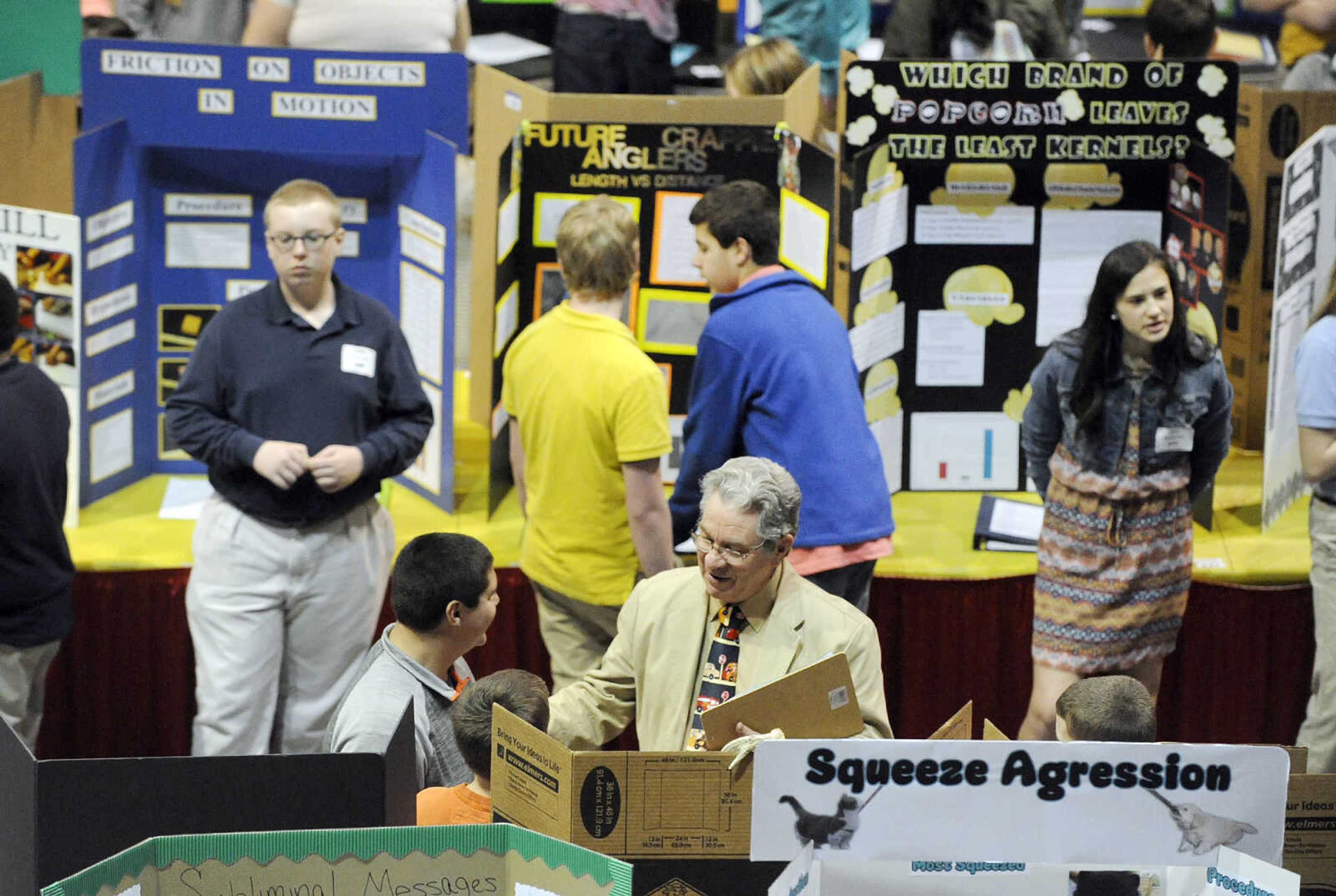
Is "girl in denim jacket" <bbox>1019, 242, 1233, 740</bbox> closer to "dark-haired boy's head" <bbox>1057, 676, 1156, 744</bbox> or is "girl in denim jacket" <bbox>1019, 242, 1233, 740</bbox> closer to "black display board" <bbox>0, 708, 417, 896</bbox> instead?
"dark-haired boy's head" <bbox>1057, 676, 1156, 744</bbox>

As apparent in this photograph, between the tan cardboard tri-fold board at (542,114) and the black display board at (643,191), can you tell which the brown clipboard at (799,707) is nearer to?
the black display board at (643,191)

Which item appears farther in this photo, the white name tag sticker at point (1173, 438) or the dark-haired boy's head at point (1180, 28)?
the dark-haired boy's head at point (1180, 28)

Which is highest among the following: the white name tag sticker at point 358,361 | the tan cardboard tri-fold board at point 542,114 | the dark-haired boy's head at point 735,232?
the tan cardboard tri-fold board at point 542,114

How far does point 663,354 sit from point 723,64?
→ 3597 millimetres

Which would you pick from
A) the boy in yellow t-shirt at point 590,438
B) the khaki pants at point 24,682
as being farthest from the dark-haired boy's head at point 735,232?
the khaki pants at point 24,682

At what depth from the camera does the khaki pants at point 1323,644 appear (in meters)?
4.33

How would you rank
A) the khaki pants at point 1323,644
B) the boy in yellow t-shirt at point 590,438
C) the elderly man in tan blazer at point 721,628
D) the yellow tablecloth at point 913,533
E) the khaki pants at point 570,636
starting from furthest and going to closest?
the yellow tablecloth at point 913,533, the khaki pants at point 570,636, the khaki pants at point 1323,644, the boy in yellow t-shirt at point 590,438, the elderly man in tan blazer at point 721,628

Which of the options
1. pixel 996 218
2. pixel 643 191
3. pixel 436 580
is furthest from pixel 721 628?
pixel 996 218

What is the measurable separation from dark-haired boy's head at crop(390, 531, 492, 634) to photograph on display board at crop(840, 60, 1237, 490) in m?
2.26

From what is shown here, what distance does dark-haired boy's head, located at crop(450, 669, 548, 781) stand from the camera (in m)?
2.70

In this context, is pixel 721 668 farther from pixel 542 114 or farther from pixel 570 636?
pixel 542 114

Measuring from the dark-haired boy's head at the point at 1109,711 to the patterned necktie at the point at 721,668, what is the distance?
583 mm

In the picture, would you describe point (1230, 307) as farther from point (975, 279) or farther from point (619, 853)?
point (619, 853)

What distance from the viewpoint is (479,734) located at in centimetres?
270
